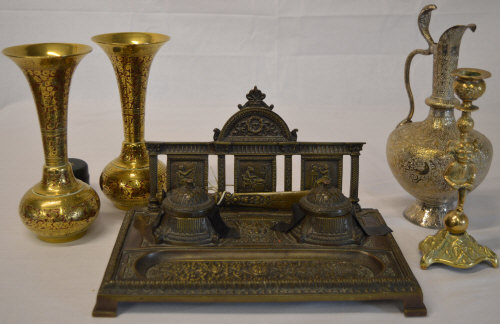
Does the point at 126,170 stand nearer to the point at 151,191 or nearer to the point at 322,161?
the point at 151,191

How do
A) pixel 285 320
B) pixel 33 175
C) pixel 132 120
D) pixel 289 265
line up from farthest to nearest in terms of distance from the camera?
pixel 33 175 → pixel 132 120 → pixel 289 265 → pixel 285 320

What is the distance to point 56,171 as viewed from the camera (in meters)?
2.82

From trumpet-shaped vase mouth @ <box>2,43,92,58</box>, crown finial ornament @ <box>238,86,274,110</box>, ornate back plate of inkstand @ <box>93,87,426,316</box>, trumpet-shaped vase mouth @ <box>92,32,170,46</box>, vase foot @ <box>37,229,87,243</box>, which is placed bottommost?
vase foot @ <box>37,229,87,243</box>

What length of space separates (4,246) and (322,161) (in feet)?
4.39

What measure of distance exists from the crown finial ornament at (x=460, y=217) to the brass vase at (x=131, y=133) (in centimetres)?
121

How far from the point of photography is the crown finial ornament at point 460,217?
2.54m

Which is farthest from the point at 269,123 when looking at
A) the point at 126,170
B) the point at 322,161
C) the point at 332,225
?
the point at 126,170

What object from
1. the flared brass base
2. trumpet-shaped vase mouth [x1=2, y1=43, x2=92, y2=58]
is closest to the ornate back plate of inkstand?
the flared brass base

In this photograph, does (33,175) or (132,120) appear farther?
(33,175)

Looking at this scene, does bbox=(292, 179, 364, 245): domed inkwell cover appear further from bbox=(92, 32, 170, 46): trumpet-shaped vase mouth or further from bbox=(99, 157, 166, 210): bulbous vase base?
bbox=(92, 32, 170, 46): trumpet-shaped vase mouth

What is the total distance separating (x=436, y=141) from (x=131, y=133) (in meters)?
1.33

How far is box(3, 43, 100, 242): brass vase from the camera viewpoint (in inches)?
105

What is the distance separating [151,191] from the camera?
9.59 ft

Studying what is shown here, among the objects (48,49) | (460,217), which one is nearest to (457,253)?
(460,217)
